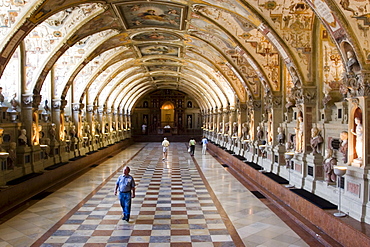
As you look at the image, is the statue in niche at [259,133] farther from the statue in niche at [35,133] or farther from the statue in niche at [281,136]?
the statue in niche at [35,133]

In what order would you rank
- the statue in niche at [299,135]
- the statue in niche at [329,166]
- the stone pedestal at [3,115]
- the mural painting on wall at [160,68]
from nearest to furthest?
1. the statue in niche at [329,166]
2. the statue in niche at [299,135]
3. the stone pedestal at [3,115]
4. the mural painting on wall at [160,68]

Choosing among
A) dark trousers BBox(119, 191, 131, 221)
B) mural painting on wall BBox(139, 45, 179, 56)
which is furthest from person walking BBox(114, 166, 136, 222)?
mural painting on wall BBox(139, 45, 179, 56)

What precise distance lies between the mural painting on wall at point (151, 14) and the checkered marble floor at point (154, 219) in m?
6.99

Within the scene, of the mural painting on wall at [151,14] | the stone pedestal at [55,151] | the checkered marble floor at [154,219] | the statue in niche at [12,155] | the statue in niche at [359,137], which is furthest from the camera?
the stone pedestal at [55,151]

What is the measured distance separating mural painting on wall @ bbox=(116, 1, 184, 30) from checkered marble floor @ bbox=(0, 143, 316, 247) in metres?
6.99

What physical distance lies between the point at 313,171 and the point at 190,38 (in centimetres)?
1022

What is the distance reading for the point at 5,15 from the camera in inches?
411

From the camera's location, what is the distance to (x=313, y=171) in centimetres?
1093

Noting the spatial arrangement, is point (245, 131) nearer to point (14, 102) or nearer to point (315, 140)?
point (315, 140)

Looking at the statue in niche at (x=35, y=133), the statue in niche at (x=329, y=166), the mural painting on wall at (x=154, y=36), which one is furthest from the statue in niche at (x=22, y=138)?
the statue in niche at (x=329, y=166)

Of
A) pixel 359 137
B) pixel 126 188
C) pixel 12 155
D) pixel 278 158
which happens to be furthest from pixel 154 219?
pixel 278 158

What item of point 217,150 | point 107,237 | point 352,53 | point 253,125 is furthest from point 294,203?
point 217,150

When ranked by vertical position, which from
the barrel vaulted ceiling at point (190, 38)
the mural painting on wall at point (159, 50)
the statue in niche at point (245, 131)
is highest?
the mural painting on wall at point (159, 50)

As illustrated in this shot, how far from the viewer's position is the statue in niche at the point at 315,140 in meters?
10.9
